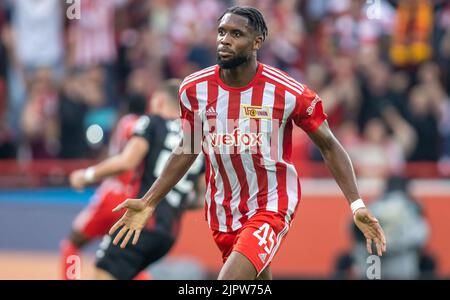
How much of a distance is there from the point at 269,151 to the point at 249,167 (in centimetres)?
17

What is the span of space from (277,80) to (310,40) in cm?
821

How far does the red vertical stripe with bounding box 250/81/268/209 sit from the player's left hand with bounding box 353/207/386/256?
0.68 meters

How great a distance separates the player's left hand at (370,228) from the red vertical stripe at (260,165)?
0.68 metres

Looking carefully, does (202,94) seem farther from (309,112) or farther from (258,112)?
(309,112)

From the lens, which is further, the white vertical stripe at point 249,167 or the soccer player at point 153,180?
the soccer player at point 153,180

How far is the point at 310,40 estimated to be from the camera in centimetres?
1596

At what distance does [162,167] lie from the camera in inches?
386

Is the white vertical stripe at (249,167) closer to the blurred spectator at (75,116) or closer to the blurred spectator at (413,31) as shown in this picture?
the blurred spectator at (413,31)

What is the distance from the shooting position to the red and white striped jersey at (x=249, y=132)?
7.81 metres

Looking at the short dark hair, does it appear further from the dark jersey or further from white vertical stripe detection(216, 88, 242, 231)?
the dark jersey

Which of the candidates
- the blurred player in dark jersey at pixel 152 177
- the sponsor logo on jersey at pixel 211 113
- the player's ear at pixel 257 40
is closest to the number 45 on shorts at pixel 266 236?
the sponsor logo on jersey at pixel 211 113

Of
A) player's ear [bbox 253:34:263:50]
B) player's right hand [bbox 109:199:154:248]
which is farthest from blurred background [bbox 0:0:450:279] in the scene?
player's ear [bbox 253:34:263:50]
